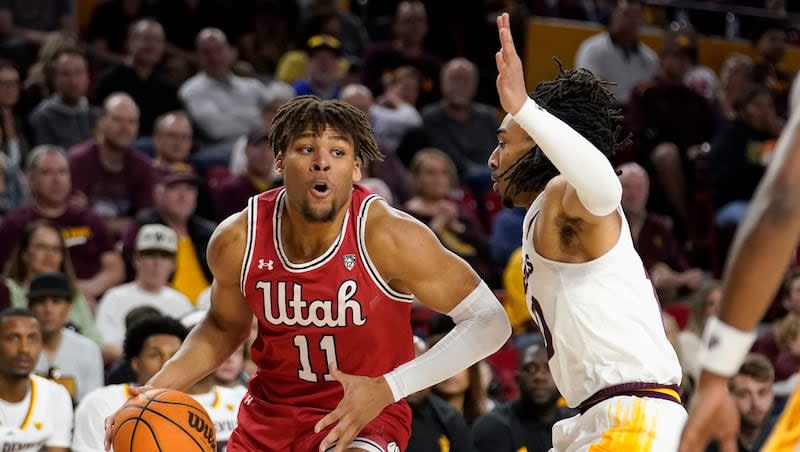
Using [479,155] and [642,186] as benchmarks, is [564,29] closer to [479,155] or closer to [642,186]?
[479,155]

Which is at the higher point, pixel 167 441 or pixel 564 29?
pixel 167 441

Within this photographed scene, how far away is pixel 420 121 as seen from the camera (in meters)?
11.3

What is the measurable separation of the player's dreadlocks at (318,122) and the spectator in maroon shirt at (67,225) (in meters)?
4.27

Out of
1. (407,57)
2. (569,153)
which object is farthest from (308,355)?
(407,57)

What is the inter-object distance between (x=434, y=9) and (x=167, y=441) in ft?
29.6

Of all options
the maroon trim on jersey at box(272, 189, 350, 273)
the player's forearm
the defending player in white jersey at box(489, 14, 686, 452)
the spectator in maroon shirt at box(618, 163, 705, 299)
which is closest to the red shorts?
the player's forearm

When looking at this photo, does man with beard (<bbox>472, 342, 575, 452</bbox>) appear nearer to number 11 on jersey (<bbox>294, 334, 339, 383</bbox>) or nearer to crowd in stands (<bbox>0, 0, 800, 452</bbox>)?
crowd in stands (<bbox>0, 0, 800, 452</bbox>)

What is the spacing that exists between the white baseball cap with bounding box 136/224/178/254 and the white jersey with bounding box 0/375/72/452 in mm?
1642

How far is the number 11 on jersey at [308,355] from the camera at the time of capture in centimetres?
463

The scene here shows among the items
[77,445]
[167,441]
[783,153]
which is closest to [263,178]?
[77,445]

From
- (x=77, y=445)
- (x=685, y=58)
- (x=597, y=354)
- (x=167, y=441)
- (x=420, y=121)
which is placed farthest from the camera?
(x=685, y=58)

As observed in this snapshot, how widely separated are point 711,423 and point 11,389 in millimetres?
4922

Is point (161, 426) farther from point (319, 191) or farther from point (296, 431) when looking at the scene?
point (319, 191)

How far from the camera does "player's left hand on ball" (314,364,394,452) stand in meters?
4.38
